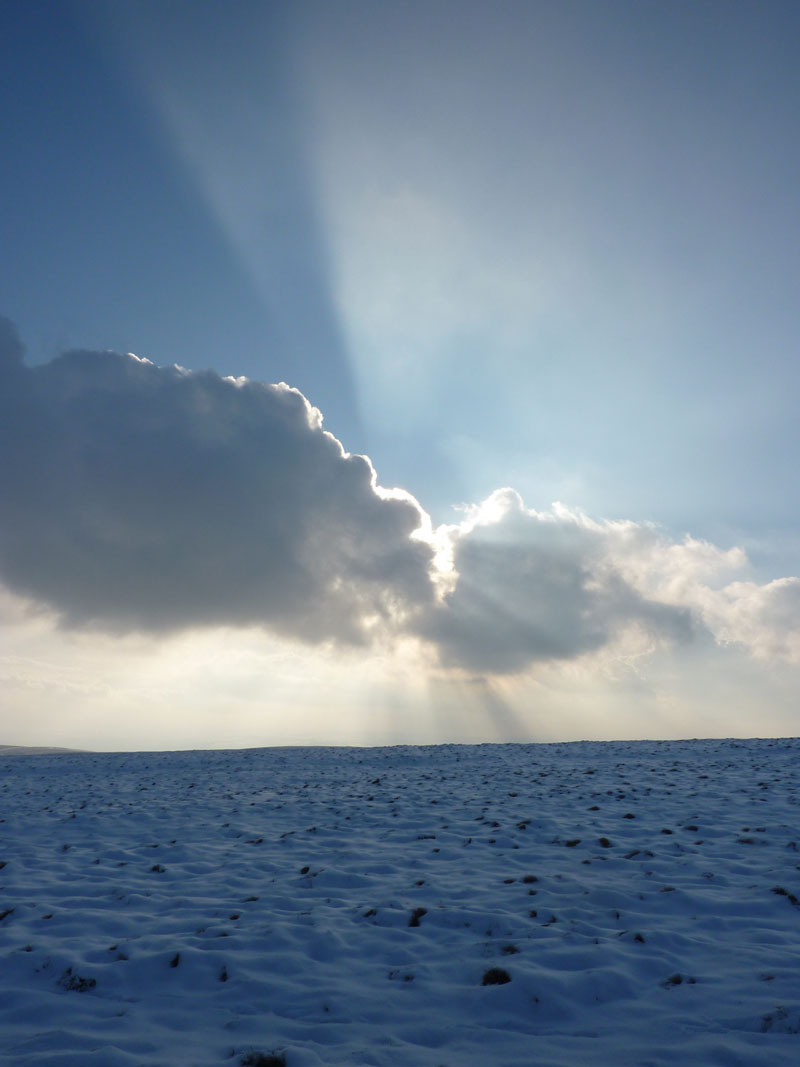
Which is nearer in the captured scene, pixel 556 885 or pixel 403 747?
pixel 556 885

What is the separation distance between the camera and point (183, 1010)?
5742 millimetres

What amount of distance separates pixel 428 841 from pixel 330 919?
385 centimetres

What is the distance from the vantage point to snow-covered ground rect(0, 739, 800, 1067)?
204 inches

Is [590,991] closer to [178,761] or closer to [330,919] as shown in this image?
[330,919]

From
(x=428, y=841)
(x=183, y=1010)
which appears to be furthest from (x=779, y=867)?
(x=183, y=1010)

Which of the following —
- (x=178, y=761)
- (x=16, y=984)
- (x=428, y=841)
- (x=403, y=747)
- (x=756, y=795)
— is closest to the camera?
(x=16, y=984)

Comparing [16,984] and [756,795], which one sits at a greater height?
[756,795]

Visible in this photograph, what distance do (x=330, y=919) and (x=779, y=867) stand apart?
6682 millimetres

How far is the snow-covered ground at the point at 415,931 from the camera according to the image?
5188 mm

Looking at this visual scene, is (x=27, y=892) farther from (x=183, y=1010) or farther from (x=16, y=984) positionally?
(x=183, y=1010)

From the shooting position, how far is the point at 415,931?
734cm

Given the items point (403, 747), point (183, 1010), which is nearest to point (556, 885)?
point (183, 1010)

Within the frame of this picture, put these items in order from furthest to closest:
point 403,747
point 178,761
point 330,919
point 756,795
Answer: point 403,747, point 178,761, point 756,795, point 330,919

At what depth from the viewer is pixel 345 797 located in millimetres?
16125
